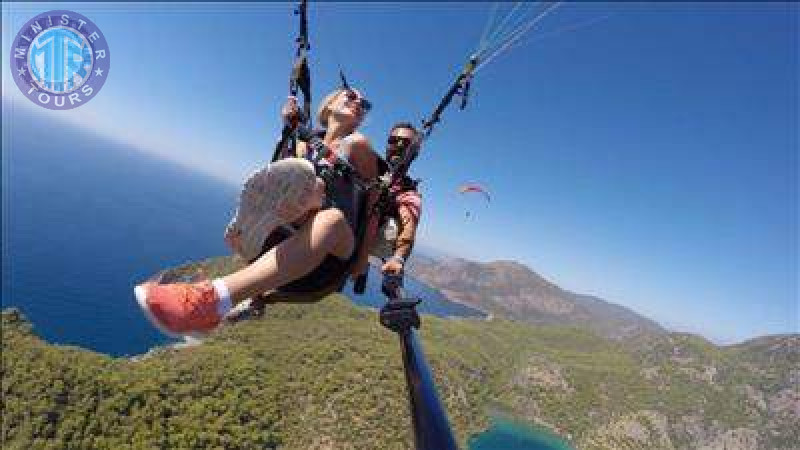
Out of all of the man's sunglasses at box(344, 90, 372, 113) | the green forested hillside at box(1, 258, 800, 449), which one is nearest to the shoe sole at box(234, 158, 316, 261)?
the man's sunglasses at box(344, 90, 372, 113)

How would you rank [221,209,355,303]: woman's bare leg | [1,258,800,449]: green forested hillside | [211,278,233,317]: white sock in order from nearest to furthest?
[211,278,233,317]: white sock → [221,209,355,303]: woman's bare leg → [1,258,800,449]: green forested hillside

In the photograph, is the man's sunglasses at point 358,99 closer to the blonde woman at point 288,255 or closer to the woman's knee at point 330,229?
the blonde woman at point 288,255

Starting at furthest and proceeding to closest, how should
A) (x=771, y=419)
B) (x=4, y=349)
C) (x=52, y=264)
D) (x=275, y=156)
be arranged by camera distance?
(x=771, y=419)
(x=52, y=264)
(x=4, y=349)
(x=275, y=156)

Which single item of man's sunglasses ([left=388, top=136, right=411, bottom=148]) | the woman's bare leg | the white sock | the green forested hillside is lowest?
the green forested hillside

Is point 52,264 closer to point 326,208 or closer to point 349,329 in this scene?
point 349,329

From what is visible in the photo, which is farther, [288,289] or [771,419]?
[771,419]

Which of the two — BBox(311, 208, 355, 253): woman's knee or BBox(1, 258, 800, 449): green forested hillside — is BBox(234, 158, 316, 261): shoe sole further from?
BBox(1, 258, 800, 449): green forested hillside

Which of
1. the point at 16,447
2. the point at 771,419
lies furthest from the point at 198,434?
the point at 771,419
